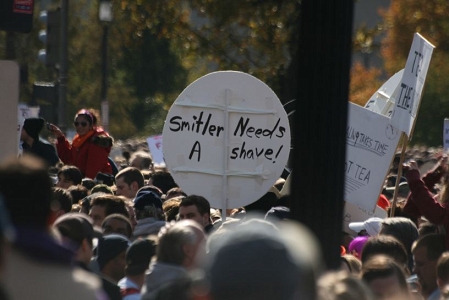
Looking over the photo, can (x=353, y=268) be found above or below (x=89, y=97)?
above

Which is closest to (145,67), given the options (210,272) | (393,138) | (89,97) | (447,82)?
(89,97)

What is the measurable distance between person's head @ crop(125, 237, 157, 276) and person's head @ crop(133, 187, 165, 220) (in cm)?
208

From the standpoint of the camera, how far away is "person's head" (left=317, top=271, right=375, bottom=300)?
3.16 m

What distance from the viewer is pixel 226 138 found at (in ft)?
28.1

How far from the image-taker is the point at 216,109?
8.55 m

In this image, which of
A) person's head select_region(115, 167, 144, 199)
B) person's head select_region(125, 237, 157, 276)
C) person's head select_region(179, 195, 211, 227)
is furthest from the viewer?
person's head select_region(115, 167, 144, 199)

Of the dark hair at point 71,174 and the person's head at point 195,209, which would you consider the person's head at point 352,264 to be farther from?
the dark hair at point 71,174

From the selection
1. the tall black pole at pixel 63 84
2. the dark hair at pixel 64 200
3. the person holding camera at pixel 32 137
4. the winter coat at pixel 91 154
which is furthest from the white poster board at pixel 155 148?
the dark hair at pixel 64 200

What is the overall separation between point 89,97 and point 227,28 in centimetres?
1918

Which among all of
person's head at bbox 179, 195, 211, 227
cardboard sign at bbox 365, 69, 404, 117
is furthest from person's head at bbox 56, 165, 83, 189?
cardboard sign at bbox 365, 69, 404, 117

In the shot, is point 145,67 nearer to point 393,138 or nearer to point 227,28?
point 227,28

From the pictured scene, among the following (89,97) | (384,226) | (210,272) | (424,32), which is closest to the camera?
(210,272)

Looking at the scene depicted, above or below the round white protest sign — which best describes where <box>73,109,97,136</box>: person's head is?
below

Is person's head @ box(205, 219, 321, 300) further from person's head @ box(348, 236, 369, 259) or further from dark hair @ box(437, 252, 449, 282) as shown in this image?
person's head @ box(348, 236, 369, 259)
